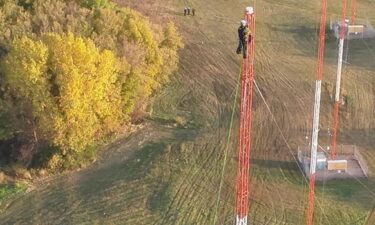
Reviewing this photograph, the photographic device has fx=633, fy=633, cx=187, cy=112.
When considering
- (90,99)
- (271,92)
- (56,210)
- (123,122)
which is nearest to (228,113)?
(271,92)

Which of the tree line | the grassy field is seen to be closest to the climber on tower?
the grassy field

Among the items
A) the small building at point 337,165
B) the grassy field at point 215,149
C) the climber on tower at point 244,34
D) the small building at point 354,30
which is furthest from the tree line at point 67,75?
the small building at point 354,30

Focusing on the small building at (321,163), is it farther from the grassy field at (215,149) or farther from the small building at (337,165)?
the grassy field at (215,149)

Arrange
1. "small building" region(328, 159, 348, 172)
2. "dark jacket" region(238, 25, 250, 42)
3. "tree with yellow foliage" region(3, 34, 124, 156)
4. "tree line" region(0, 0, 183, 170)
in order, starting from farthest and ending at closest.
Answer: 1. "small building" region(328, 159, 348, 172)
2. "tree line" region(0, 0, 183, 170)
3. "tree with yellow foliage" region(3, 34, 124, 156)
4. "dark jacket" region(238, 25, 250, 42)

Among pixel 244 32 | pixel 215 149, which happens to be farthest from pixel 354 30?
pixel 244 32

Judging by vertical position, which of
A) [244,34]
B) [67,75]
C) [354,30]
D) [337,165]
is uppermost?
[244,34]

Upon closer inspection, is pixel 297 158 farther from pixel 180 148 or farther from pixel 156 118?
pixel 156 118

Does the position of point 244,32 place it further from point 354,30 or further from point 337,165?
point 354,30

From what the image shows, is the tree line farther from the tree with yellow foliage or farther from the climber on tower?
the climber on tower
